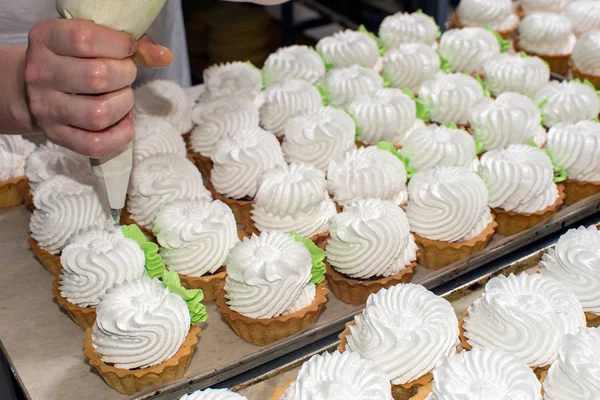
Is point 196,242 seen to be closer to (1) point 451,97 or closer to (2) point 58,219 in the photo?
(2) point 58,219

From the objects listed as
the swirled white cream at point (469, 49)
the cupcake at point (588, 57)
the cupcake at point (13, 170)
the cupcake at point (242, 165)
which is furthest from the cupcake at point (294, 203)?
the cupcake at point (588, 57)

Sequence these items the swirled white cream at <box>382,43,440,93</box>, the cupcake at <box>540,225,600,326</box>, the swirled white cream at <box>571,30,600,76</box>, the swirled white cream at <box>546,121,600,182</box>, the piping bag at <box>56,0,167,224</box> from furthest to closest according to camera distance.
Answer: the swirled white cream at <box>571,30,600,76</box>
the swirled white cream at <box>382,43,440,93</box>
the swirled white cream at <box>546,121,600,182</box>
the cupcake at <box>540,225,600,326</box>
the piping bag at <box>56,0,167,224</box>

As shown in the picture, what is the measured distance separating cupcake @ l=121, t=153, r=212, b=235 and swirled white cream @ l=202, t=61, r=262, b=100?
2.31ft

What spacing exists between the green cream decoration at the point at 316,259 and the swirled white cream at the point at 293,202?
212mm

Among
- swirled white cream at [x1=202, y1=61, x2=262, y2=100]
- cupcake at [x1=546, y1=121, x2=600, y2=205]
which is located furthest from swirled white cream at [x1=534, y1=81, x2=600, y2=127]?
swirled white cream at [x1=202, y1=61, x2=262, y2=100]

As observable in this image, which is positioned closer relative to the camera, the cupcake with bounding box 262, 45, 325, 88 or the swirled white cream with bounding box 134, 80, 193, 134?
the swirled white cream with bounding box 134, 80, 193, 134

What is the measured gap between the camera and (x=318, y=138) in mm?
2838

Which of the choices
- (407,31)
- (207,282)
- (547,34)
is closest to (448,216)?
(207,282)

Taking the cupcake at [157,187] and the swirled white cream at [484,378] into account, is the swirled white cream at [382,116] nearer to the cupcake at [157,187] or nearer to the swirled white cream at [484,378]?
the cupcake at [157,187]

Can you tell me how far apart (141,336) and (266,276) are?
1.32 feet

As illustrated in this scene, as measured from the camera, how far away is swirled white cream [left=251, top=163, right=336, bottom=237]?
2.49 m

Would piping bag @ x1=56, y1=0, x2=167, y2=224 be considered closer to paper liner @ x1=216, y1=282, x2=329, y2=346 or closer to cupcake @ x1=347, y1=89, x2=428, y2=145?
paper liner @ x1=216, y1=282, x2=329, y2=346

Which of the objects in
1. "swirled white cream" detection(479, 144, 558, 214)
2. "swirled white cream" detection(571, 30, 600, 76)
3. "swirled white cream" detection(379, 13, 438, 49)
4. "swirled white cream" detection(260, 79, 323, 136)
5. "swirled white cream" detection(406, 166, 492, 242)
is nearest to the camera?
"swirled white cream" detection(406, 166, 492, 242)

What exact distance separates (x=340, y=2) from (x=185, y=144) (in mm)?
2930
